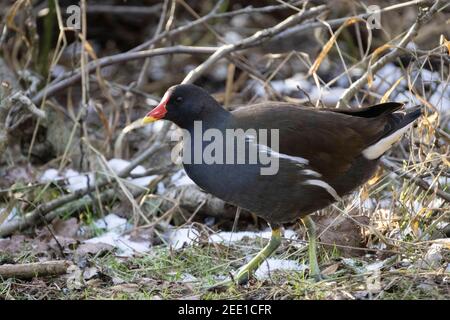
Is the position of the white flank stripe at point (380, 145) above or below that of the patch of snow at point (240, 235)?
above

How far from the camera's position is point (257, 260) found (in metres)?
3.86

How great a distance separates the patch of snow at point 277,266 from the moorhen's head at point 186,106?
0.83 meters

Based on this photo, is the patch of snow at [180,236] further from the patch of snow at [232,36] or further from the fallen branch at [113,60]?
the patch of snow at [232,36]

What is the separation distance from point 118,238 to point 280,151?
1.53 meters

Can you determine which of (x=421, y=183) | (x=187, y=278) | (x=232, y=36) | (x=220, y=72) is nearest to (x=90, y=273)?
(x=187, y=278)

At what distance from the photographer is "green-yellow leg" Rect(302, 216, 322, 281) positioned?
3.69 meters

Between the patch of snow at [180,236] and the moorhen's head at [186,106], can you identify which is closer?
the moorhen's head at [186,106]

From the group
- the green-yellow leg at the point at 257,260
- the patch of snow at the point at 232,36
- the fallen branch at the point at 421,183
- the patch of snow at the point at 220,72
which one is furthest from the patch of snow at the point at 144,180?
the patch of snow at the point at 232,36

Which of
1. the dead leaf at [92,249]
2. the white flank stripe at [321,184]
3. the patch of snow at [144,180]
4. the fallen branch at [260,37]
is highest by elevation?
the fallen branch at [260,37]

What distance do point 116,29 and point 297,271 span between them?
494cm

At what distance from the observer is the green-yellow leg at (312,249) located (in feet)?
12.1

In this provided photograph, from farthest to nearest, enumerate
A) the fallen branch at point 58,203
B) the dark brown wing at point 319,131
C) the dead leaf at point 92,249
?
the fallen branch at point 58,203 < the dead leaf at point 92,249 < the dark brown wing at point 319,131

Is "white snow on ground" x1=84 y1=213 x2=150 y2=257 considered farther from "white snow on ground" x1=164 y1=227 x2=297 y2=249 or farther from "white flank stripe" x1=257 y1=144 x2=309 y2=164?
"white flank stripe" x1=257 y1=144 x2=309 y2=164
